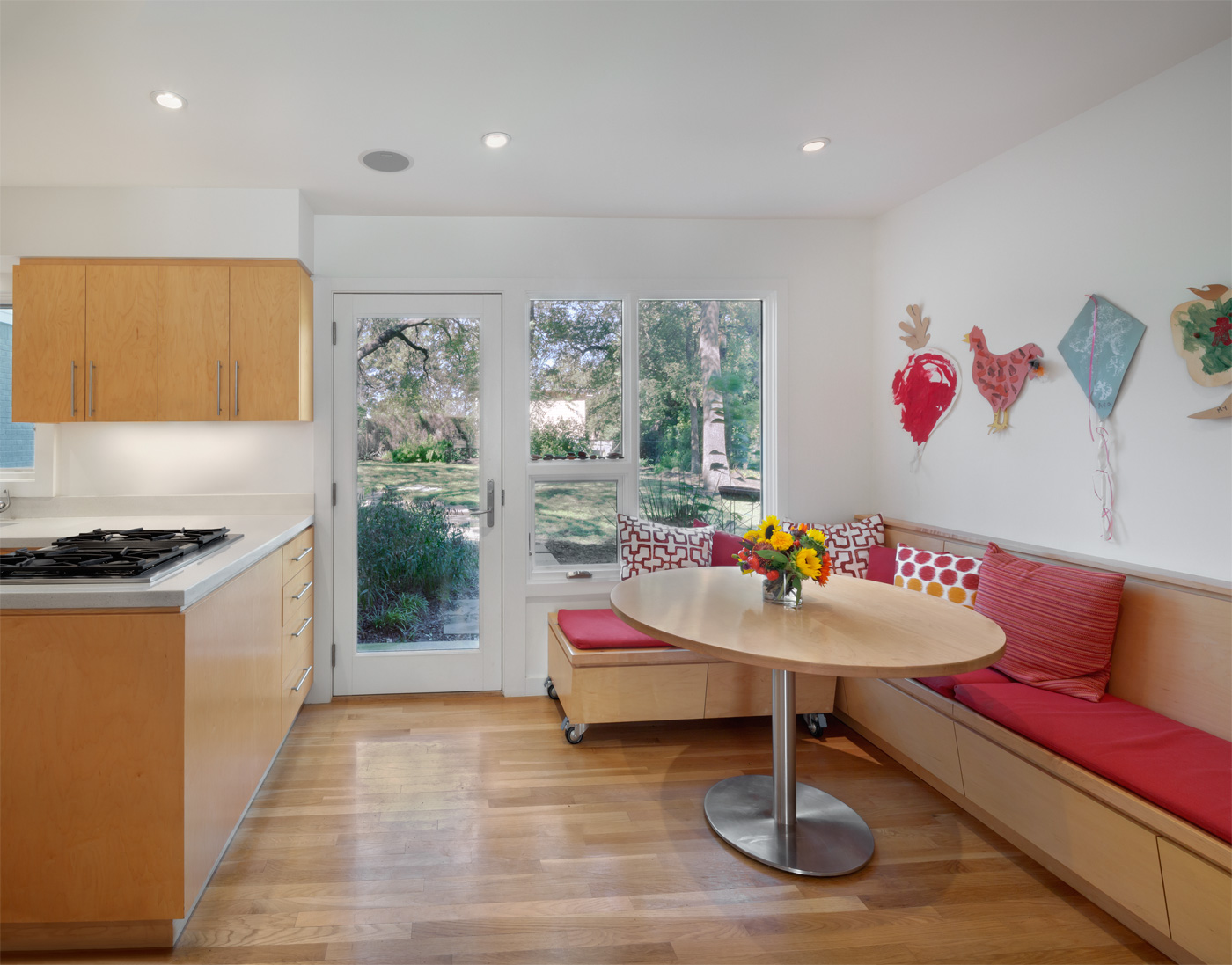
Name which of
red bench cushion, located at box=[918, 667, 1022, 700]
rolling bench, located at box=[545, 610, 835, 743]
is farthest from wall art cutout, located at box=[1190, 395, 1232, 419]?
rolling bench, located at box=[545, 610, 835, 743]

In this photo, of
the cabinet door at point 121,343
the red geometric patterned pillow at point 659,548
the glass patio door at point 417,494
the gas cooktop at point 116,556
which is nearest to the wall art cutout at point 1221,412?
the red geometric patterned pillow at point 659,548

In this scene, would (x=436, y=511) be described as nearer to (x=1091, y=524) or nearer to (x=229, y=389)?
(x=229, y=389)

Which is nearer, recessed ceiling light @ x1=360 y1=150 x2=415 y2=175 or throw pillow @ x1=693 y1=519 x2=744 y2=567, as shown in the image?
recessed ceiling light @ x1=360 y1=150 x2=415 y2=175

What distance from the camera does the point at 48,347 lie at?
2857mm

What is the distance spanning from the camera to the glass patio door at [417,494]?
11.0 ft

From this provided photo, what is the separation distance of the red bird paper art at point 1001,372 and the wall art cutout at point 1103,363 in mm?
182

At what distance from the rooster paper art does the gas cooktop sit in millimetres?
3026

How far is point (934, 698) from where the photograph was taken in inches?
93.6

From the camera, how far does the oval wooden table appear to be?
1.65 metres

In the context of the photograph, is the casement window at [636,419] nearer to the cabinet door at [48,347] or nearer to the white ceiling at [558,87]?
the white ceiling at [558,87]

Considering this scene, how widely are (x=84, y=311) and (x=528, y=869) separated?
2.92 m

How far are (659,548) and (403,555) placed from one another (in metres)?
1.32

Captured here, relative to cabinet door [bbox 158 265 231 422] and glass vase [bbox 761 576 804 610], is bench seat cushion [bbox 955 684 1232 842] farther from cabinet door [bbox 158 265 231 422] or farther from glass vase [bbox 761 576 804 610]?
cabinet door [bbox 158 265 231 422]

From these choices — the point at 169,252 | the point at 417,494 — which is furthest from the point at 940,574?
the point at 169,252
